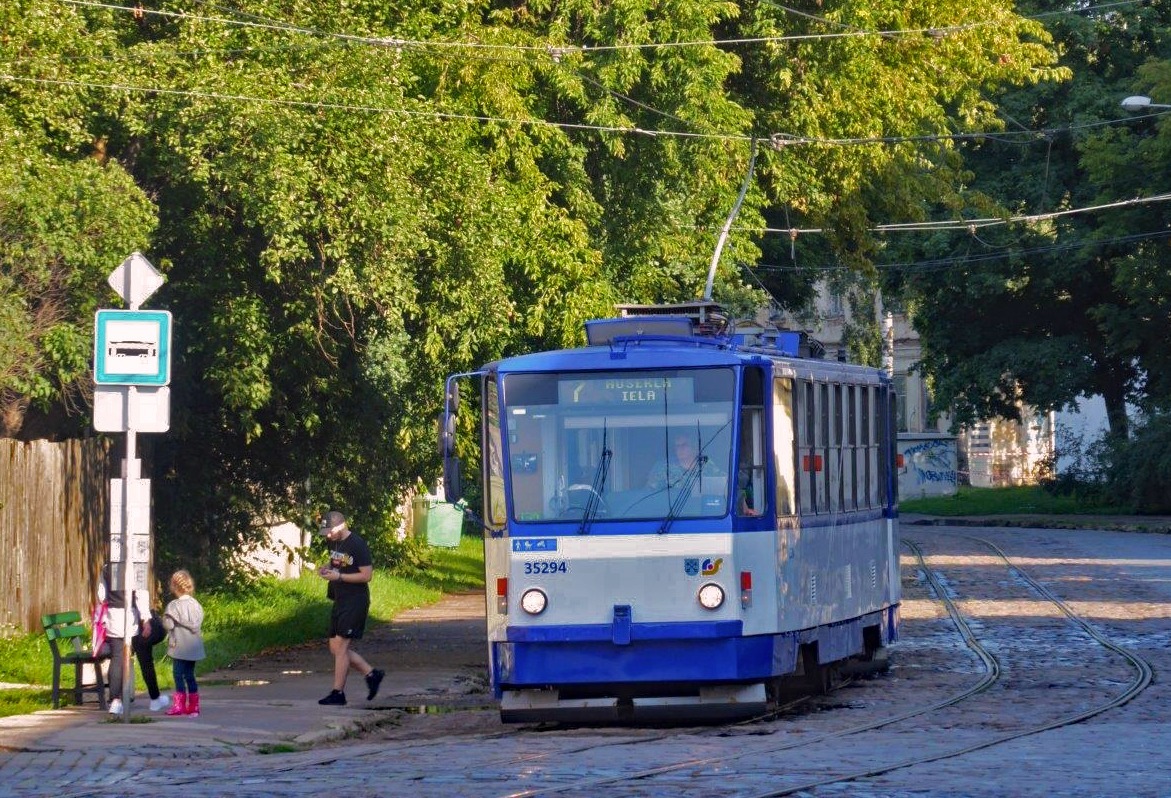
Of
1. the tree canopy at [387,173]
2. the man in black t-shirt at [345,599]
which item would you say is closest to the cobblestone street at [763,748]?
the man in black t-shirt at [345,599]

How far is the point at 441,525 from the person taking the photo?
4112 centimetres

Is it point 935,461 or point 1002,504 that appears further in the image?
point 935,461

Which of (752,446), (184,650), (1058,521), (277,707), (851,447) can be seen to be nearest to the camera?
(752,446)

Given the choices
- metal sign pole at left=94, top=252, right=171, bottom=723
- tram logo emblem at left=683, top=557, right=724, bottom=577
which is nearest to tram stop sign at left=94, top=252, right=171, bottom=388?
metal sign pole at left=94, top=252, right=171, bottom=723

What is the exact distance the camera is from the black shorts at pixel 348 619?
1612cm

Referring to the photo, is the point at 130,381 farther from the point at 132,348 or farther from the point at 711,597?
the point at 711,597

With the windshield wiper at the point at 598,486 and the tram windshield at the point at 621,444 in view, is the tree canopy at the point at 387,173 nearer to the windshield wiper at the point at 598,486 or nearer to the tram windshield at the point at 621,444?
the tram windshield at the point at 621,444

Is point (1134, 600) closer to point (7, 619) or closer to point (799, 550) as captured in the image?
point (799, 550)

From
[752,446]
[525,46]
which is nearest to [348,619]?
[752,446]

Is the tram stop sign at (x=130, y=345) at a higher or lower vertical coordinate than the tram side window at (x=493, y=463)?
higher

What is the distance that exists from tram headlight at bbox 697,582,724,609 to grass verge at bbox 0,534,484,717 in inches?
214

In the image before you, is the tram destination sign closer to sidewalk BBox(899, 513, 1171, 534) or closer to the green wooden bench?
the green wooden bench

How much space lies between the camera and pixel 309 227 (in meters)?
17.8

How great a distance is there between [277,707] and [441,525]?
25.3m
